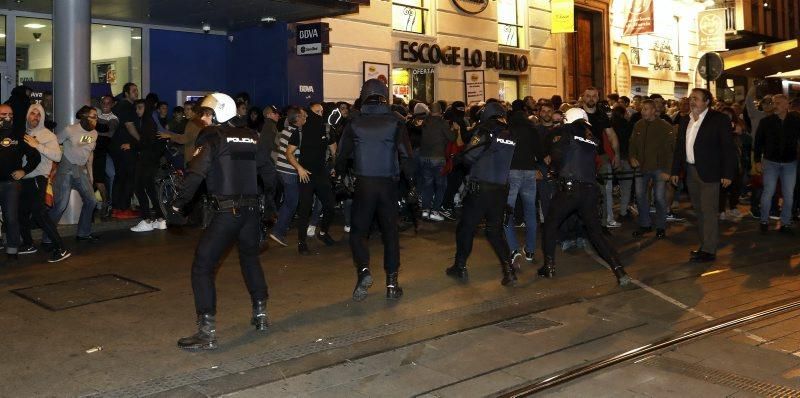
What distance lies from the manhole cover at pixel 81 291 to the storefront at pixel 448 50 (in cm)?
969

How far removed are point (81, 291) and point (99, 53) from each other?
9521 millimetres

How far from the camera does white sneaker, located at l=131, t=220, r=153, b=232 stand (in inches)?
517

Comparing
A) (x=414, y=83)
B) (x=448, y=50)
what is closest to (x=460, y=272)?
(x=414, y=83)

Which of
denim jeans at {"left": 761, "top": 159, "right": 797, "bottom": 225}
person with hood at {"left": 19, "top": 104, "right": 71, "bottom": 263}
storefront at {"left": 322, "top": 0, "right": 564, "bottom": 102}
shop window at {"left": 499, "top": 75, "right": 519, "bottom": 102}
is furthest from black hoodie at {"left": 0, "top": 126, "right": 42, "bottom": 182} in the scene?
shop window at {"left": 499, "top": 75, "right": 519, "bottom": 102}

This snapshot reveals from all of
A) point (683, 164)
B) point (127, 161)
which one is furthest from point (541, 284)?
point (127, 161)

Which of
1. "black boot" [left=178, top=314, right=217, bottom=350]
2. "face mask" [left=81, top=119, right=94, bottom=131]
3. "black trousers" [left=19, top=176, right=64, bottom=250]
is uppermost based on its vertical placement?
"face mask" [left=81, top=119, right=94, bottom=131]

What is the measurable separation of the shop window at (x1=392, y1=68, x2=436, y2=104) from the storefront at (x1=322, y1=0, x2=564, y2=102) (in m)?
0.02

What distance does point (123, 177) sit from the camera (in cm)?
1371

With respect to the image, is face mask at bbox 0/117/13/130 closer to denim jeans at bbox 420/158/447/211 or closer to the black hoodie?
the black hoodie

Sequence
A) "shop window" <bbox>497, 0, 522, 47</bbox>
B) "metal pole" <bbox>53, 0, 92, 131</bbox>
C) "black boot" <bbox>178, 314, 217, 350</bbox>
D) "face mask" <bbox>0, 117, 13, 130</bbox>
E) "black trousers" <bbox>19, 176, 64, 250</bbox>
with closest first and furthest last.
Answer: "black boot" <bbox>178, 314, 217, 350</bbox>, "face mask" <bbox>0, 117, 13, 130</bbox>, "black trousers" <bbox>19, 176, 64, 250</bbox>, "metal pole" <bbox>53, 0, 92, 131</bbox>, "shop window" <bbox>497, 0, 522, 47</bbox>

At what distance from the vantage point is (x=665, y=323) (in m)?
7.80

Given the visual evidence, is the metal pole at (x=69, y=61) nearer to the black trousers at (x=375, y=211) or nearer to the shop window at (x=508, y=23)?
the black trousers at (x=375, y=211)

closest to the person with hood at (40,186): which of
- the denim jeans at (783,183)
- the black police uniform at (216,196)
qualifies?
the black police uniform at (216,196)

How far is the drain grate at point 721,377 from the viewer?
5871 millimetres
